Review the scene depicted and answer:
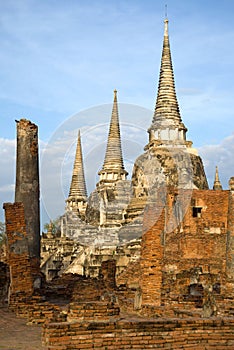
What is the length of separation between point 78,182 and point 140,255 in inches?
1323

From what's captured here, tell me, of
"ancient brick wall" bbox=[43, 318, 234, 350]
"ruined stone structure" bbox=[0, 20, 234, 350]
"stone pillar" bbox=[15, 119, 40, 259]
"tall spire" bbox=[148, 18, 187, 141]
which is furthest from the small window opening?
"tall spire" bbox=[148, 18, 187, 141]

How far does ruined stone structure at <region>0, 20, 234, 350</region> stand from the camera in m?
6.01

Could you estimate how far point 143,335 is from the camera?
5898 millimetres

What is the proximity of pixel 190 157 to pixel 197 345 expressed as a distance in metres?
25.3

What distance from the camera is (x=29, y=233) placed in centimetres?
1202

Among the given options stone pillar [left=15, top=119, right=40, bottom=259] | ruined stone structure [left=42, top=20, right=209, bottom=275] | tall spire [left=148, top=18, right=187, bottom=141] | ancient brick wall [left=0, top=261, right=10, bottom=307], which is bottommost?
ancient brick wall [left=0, top=261, right=10, bottom=307]

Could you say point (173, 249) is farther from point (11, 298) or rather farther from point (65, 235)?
point (65, 235)

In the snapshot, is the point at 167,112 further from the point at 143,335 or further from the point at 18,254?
the point at 143,335

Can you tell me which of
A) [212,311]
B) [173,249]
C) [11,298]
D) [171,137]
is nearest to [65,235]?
[171,137]

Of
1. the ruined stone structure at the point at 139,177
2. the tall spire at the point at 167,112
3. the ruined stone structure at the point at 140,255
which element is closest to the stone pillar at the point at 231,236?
the ruined stone structure at the point at 140,255

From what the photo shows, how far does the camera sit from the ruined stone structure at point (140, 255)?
601 cm

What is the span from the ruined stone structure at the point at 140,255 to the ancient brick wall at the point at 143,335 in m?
0.01

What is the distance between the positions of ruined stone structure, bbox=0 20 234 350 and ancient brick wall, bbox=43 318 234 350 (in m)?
0.01

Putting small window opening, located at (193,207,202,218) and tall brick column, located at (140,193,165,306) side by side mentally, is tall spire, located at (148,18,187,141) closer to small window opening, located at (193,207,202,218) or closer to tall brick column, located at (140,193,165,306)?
small window opening, located at (193,207,202,218)
